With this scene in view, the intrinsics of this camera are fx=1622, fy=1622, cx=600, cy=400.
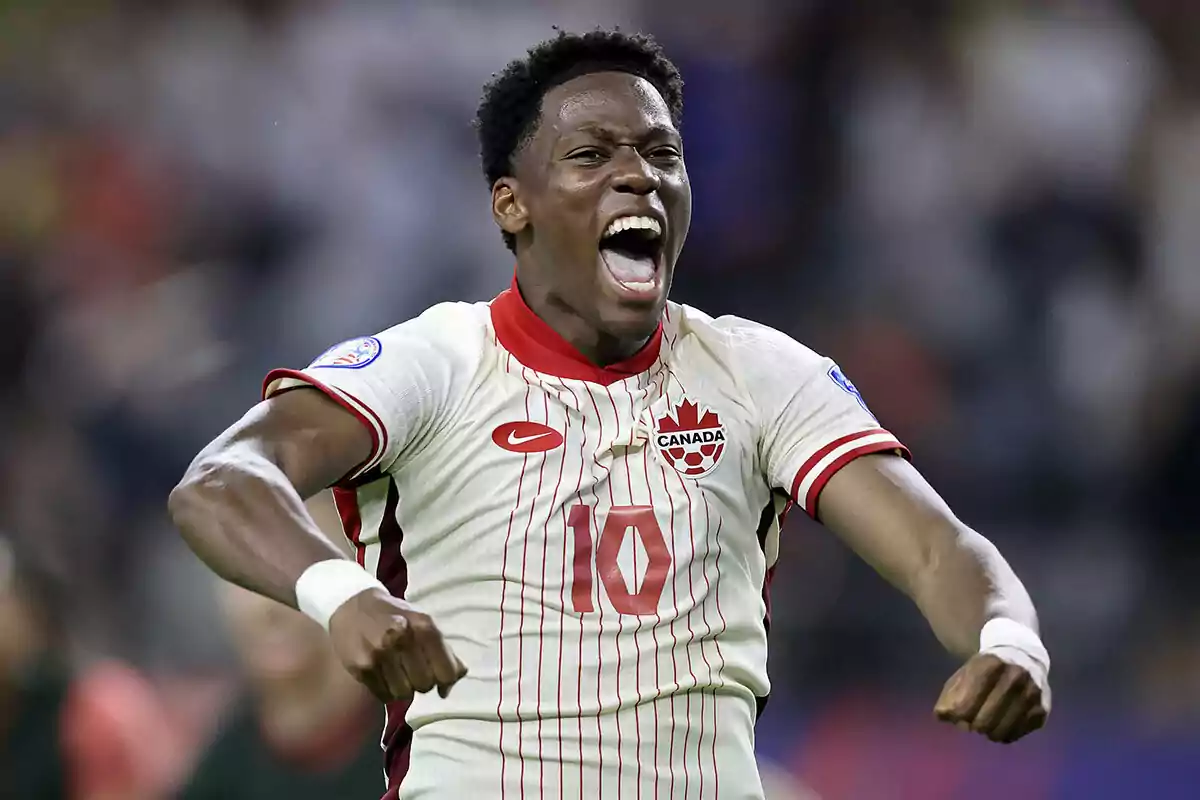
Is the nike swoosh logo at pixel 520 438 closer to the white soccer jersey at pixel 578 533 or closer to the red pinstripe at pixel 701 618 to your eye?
the white soccer jersey at pixel 578 533

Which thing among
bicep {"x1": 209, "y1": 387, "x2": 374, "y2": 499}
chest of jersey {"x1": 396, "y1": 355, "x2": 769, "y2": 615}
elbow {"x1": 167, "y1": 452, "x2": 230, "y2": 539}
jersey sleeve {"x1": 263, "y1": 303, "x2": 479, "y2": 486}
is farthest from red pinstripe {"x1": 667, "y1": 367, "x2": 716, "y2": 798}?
elbow {"x1": 167, "y1": 452, "x2": 230, "y2": 539}

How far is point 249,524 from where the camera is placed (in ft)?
7.82

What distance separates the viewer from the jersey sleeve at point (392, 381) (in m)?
2.69

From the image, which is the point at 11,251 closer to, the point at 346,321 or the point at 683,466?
the point at 346,321

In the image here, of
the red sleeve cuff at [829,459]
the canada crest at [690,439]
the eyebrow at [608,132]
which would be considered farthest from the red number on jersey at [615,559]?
the eyebrow at [608,132]

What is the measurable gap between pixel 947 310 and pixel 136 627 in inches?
117

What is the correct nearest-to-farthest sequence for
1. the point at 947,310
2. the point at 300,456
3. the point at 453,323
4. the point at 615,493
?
1. the point at 300,456
2. the point at 615,493
3. the point at 453,323
4. the point at 947,310

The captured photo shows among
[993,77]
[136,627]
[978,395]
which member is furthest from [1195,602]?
[136,627]

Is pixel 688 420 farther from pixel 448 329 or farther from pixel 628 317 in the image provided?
pixel 448 329

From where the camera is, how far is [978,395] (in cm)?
562

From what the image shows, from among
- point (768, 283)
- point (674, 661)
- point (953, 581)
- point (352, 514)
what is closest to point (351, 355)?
point (352, 514)

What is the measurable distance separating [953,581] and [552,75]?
1.25 metres

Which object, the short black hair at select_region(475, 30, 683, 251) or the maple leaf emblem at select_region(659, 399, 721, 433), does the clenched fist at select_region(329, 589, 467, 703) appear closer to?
the maple leaf emblem at select_region(659, 399, 721, 433)

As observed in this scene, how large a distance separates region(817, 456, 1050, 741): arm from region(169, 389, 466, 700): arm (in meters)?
0.71
